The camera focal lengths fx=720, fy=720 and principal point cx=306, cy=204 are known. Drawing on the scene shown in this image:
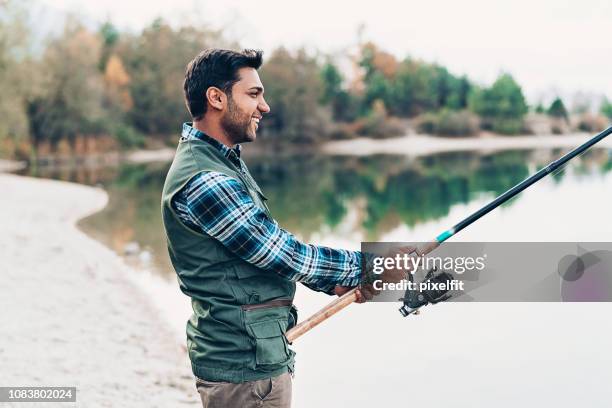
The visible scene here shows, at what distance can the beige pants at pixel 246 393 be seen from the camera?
66.9 inches

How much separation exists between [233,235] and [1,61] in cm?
2838

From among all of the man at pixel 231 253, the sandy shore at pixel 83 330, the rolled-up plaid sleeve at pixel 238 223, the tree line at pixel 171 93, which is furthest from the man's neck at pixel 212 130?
the tree line at pixel 171 93

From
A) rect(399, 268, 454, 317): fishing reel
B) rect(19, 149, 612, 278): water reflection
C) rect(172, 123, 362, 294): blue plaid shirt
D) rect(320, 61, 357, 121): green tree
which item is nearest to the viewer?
rect(172, 123, 362, 294): blue plaid shirt

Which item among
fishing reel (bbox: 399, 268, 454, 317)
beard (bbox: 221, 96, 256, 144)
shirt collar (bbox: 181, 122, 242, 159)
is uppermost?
beard (bbox: 221, 96, 256, 144)

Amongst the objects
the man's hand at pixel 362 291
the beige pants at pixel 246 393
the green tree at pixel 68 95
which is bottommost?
the beige pants at pixel 246 393

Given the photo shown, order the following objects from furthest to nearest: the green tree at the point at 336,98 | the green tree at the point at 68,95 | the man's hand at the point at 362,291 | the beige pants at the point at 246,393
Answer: the green tree at the point at 336,98, the green tree at the point at 68,95, the man's hand at the point at 362,291, the beige pants at the point at 246,393

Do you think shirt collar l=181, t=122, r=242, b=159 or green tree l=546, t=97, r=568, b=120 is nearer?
shirt collar l=181, t=122, r=242, b=159

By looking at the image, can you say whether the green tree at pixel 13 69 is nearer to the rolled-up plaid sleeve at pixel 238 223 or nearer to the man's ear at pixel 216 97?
the man's ear at pixel 216 97

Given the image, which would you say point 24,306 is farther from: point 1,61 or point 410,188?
point 1,61

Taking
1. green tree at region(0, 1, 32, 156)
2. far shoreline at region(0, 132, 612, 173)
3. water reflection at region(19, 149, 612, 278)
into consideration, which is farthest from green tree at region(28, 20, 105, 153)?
water reflection at region(19, 149, 612, 278)

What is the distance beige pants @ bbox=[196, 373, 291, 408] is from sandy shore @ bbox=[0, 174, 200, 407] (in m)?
2.12

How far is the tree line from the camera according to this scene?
3173cm

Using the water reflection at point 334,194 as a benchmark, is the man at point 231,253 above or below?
below

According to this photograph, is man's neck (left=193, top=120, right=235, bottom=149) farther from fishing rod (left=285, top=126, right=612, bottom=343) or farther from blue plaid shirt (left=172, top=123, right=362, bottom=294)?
fishing rod (left=285, top=126, right=612, bottom=343)
